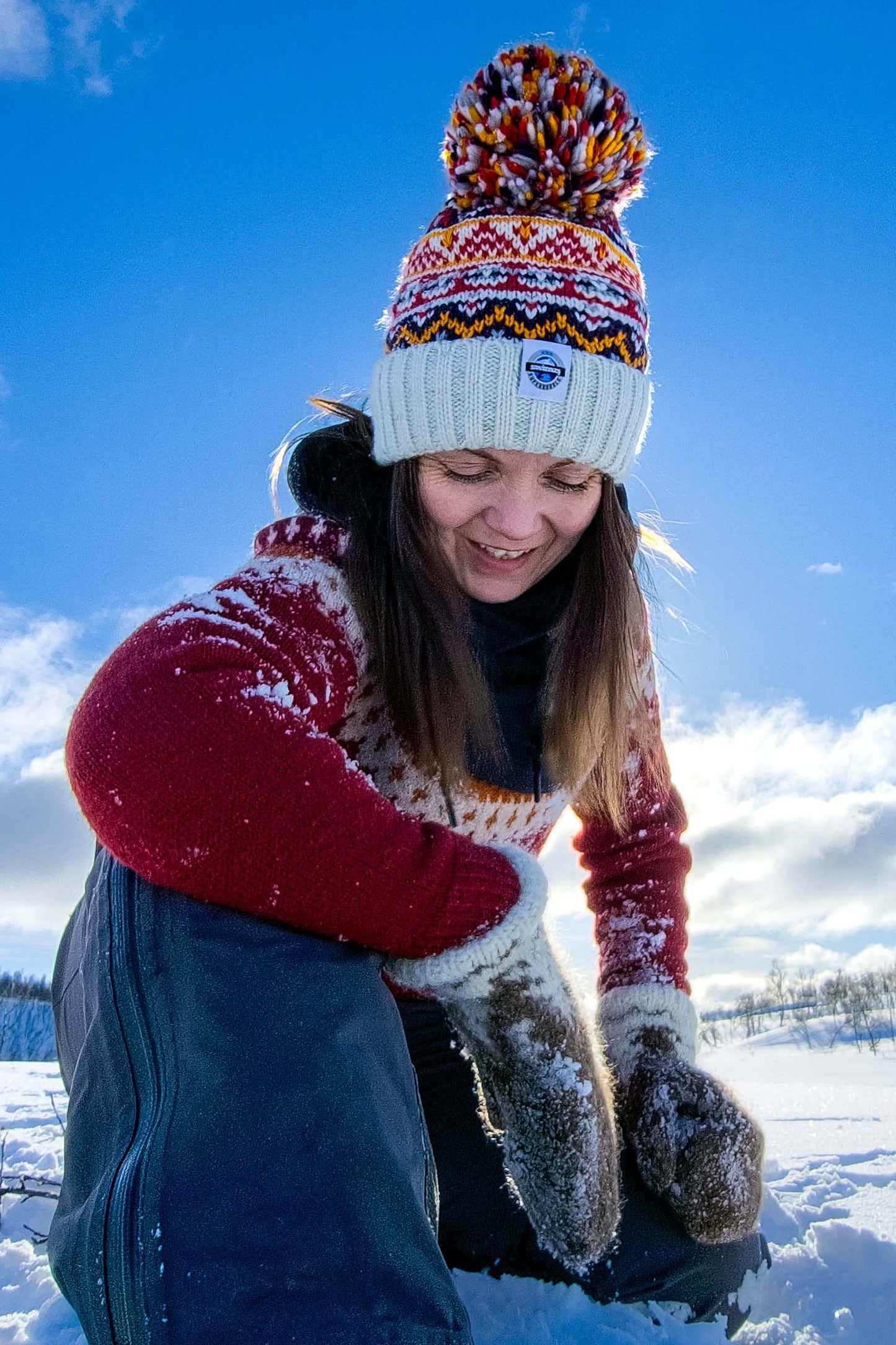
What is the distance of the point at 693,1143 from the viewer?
1.55m

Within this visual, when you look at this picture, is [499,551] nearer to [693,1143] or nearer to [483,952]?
[483,952]

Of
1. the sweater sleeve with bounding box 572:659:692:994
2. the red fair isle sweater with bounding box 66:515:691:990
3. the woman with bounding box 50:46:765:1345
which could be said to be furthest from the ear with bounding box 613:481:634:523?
the red fair isle sweater with bounding box 66:515:691:990

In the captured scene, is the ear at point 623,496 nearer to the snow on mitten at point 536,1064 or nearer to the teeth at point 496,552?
the teeth at point 496,552

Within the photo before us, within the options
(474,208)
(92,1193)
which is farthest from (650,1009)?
(474,208)

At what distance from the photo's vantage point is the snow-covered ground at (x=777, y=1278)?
1.51 m

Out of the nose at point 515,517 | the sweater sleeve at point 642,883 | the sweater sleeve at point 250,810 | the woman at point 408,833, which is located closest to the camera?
the woman at point 408,833

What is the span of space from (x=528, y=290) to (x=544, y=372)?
0.15m

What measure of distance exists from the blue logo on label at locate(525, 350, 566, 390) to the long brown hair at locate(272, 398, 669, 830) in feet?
0.90

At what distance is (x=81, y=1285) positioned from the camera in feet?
3.26

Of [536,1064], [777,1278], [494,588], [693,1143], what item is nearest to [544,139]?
[494,588]

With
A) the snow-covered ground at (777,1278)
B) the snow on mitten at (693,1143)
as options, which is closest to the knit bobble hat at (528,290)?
the snow on mitten at (693,1143)

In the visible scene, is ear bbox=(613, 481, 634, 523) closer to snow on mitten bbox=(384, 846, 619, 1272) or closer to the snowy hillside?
snow on mitten bbox=(384, 846, 619, 1272)

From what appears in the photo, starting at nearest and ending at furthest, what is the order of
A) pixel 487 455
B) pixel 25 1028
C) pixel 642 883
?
pixel 487 455 → pixel 642 883 → pixel 25 1028

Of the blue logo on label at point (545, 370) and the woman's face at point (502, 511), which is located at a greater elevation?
the blue logo on label at point (545, 370)
